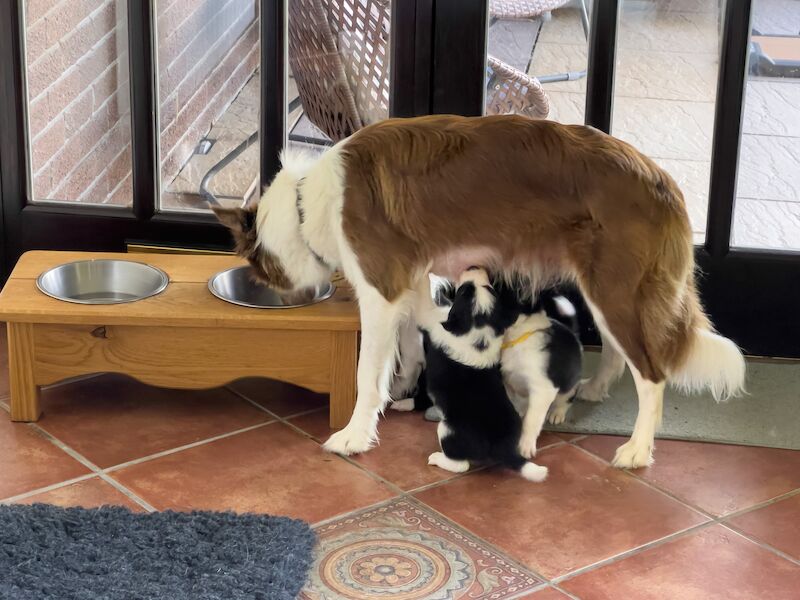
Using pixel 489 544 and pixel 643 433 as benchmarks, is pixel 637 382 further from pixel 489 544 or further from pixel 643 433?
pixel 489 544

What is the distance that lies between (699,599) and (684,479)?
52 centimetres

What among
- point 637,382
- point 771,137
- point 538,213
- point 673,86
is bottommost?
point 637,382

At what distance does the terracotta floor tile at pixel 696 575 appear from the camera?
224cm

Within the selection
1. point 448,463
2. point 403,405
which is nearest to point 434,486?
point 448,463

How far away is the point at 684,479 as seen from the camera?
271cm

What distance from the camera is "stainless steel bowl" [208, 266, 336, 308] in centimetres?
297

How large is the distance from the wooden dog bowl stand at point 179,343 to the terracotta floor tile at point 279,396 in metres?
0.16

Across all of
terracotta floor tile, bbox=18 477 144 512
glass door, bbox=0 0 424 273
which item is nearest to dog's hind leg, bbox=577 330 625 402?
glass door, bbox=0 0 424 273

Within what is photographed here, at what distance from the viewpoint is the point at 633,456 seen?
2.74 metres

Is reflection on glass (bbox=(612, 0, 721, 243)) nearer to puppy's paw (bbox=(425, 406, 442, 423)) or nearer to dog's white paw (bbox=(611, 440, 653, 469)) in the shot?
dog's white paw (bbox=(611, 440, 653, 469))

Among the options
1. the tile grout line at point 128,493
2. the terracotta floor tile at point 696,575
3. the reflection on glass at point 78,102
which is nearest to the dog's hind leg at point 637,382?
the terracotta floor tile at point 696,575

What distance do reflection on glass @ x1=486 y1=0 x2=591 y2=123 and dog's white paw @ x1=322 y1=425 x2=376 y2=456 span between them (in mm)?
1009

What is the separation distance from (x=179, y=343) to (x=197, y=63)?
96 cm

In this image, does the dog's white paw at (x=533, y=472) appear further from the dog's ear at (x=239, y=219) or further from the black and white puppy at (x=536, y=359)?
the dog's ear at (x=239, y=219)
